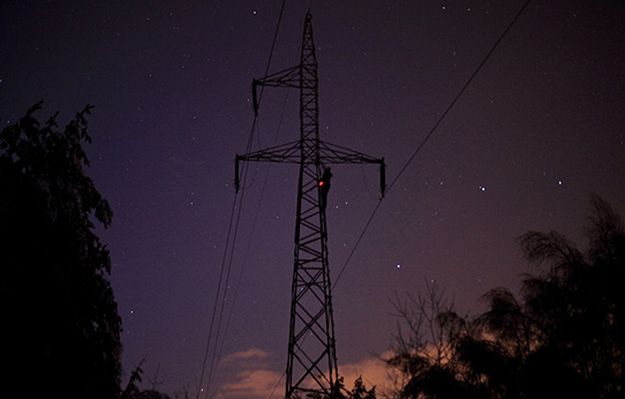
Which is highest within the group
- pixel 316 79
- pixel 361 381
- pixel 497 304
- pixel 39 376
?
pixel 316 79

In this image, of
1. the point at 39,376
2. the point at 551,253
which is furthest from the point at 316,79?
the point at 39,376

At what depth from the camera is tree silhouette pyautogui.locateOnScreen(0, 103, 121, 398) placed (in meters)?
6.23

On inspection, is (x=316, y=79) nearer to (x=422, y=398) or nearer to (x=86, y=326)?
(x=422, y=398)

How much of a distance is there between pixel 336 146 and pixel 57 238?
8.94 meters

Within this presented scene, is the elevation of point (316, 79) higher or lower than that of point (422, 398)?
higher

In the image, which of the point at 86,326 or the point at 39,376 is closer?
the point at 39,376

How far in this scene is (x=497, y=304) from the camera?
12.9 m

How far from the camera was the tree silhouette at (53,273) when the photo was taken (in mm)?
6230

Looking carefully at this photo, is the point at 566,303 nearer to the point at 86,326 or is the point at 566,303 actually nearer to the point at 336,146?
the point at 336,146

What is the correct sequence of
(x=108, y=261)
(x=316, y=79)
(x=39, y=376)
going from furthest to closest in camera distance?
(x=316, y=79) < (x=108, y=261) < (x=39, y=376)

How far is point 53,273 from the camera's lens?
264 inches

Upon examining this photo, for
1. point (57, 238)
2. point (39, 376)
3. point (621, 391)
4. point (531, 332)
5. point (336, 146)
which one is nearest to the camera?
point (39, 376)

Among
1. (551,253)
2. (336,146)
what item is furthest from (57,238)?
(551,253)

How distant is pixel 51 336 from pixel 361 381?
12235 mm
